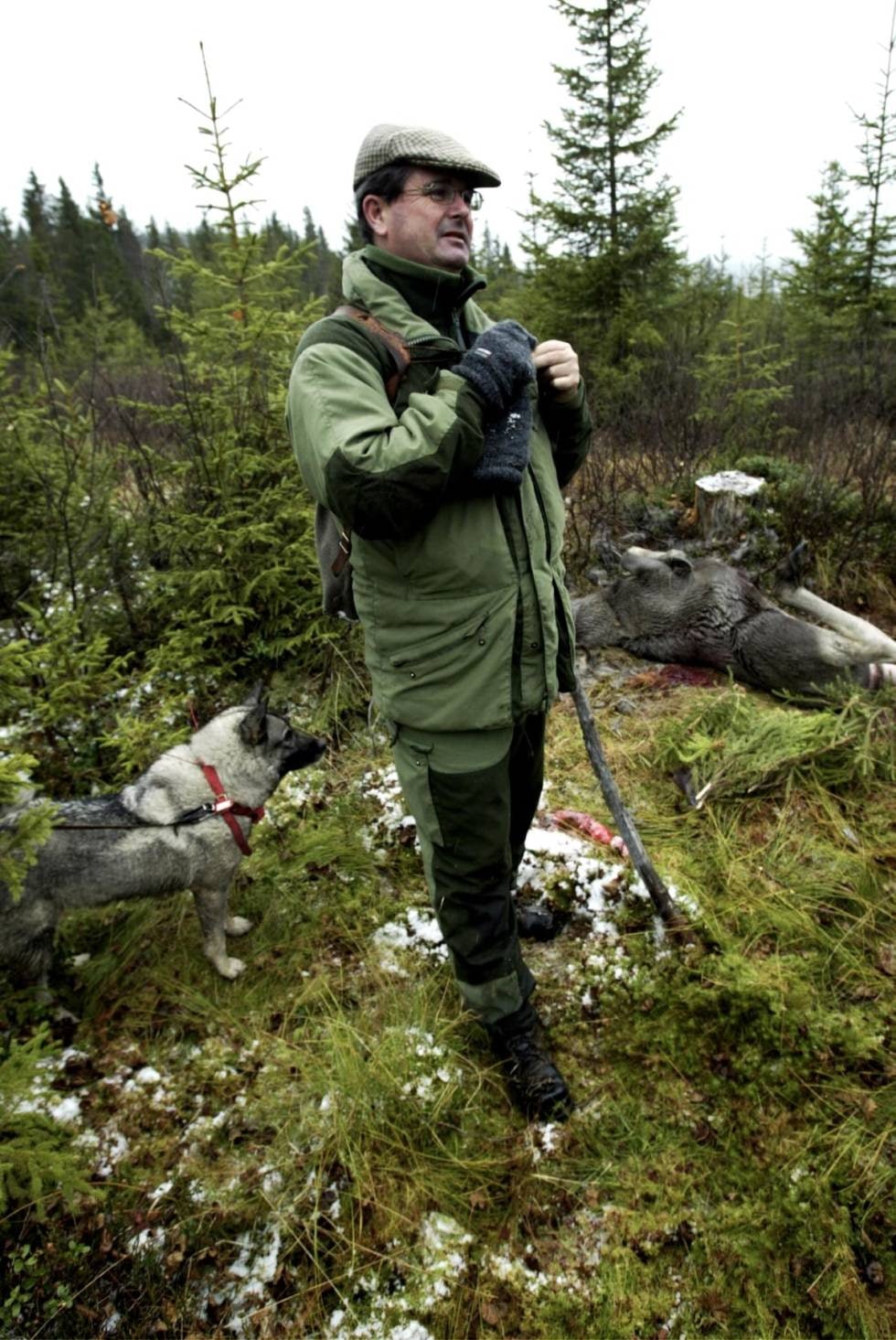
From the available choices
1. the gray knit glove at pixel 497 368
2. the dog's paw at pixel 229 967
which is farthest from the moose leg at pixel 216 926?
the gray knit glove at pixel 497 368

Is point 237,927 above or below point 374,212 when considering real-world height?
below

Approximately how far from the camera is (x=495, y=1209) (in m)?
2.11

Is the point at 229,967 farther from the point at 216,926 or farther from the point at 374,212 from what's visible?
the point at 374,212

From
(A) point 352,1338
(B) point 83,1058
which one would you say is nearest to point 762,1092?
(A) point 352,1338

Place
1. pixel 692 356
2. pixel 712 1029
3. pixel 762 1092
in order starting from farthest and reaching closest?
pixel 692 356, pixel 712 1029, pixel 762 1092

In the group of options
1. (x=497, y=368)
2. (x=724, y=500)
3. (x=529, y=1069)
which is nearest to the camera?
(x=497, y=368)

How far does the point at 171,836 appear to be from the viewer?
106 inches

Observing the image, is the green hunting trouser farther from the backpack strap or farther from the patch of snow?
the patch of snow

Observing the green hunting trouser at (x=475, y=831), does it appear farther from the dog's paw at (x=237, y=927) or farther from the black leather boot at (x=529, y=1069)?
the dog's paw at (x=237, y=927)

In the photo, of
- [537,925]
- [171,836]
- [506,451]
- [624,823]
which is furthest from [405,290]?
[537,925]

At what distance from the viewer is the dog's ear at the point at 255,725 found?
8.89 feet

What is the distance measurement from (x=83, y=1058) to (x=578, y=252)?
39.4 feet

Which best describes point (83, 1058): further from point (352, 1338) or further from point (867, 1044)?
point (867, 1044)

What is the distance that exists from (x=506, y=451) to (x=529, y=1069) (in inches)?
84.5
